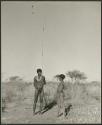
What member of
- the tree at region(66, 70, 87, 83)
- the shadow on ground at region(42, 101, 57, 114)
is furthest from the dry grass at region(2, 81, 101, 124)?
the tree at region(66, 70, 87, 83)

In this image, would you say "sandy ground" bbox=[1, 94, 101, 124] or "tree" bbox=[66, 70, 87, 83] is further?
"tree" bbox=[66, 70, 87, 83]

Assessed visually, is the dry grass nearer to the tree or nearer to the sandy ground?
the sandy ground

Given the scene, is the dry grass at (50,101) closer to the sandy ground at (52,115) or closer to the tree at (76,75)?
the sandy ground at (52,115)

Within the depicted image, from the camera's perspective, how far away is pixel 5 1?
43.0 ft

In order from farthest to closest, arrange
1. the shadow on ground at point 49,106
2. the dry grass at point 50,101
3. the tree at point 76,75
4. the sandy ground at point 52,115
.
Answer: the tree at point 76,75 < the shadow on ground at point 49,106 < the dry grass at point 50,101 < the sandy ground at point 52,115

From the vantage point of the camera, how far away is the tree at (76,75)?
1714cm

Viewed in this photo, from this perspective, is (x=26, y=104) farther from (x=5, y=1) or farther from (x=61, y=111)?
(x=5, y=1)

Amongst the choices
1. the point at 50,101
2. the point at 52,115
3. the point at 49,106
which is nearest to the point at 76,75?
the point at 50,101

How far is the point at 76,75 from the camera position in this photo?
1781cm

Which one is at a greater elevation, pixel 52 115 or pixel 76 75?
pixel 76 75

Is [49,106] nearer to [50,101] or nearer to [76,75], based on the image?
[50,101]

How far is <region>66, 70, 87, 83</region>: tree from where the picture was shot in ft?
56.2

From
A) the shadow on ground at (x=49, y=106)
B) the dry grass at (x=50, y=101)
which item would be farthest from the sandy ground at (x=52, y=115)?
the shadow on ground at (x=49, y=106)

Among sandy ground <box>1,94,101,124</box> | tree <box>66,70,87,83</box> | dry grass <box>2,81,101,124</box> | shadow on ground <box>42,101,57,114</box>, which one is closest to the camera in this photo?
sandy ground <box>1,94,101,124</box>
